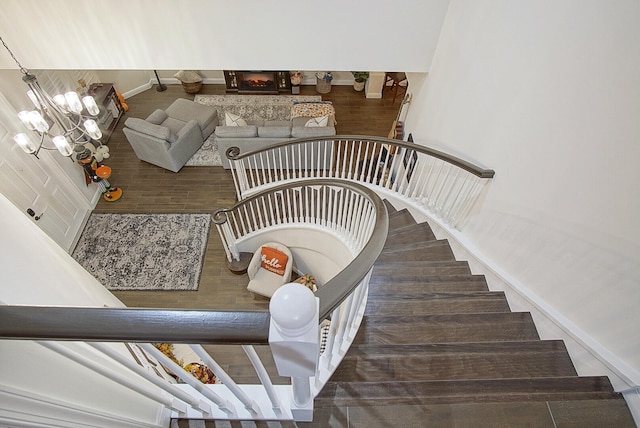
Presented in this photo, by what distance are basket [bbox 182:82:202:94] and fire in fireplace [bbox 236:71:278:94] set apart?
915 mm

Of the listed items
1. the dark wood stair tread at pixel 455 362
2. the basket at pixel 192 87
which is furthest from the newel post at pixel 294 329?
the basket at pixel 192 87

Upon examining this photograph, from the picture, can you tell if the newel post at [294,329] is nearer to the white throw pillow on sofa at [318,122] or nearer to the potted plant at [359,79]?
the white throw pillow on sofa at [318,122]

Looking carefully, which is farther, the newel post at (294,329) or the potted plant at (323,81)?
the potted plant at (323,81)

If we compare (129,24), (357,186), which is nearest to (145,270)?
(129,24)

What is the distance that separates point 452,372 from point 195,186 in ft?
15.7

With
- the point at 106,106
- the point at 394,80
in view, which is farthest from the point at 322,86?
the point at 106,106

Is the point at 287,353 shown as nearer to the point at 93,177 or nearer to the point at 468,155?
the point at 468,155

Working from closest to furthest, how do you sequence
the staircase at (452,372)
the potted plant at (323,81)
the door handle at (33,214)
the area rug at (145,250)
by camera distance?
the staircase at (452,372) < the door handle at (33,214) < the area rug at (145,250) < the potted plant at (323,81)

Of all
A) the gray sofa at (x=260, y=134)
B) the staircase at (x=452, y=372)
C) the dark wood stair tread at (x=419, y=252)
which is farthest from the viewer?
the gray sofa at (x=260, y=134)

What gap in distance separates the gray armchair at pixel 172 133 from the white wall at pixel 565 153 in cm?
447

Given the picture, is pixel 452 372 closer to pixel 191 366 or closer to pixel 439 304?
pixel 439 304

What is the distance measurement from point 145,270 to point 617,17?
16.4 ft

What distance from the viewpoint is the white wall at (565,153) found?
1.54m

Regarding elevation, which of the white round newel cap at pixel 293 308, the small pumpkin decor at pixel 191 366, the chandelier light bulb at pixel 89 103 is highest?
the white round newel cap at pixel 293 308
